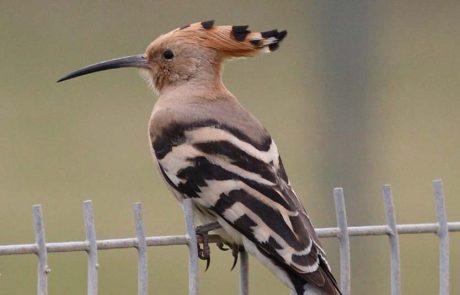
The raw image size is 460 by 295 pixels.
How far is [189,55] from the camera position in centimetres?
503

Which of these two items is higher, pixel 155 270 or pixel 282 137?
pixel 282 137

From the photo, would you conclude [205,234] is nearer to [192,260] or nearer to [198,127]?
[198,127]

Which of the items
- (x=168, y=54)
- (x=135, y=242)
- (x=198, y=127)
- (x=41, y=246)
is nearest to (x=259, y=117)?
(x=168, y=54)

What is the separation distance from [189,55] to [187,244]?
1.46 m

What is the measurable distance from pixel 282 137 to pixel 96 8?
4.82 metres

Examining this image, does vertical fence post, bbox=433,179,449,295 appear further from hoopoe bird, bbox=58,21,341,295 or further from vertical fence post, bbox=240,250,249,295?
vertical fence post, bbox=240,250,249,295

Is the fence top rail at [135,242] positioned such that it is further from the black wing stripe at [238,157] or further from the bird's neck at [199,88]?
the bird's neck at [199,88]

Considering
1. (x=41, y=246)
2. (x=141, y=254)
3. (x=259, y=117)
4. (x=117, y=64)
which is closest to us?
(x=41, y=246)

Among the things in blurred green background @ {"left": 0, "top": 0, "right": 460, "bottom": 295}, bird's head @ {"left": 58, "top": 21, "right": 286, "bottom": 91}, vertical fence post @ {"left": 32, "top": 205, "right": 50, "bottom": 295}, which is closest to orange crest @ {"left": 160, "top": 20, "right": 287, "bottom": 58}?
bird's head @ {"left": 58, "top": 21, "right": 286, "bottom": 91}

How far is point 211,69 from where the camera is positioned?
5031mm

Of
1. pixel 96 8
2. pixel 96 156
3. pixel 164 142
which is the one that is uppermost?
pixel 96 8

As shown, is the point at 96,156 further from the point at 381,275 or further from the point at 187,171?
the point at 187,171

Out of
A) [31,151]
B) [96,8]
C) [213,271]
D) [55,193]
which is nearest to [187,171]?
[213,271]

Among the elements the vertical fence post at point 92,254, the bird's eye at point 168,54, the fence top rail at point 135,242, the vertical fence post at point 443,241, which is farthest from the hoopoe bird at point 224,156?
the vertical fence post at point 92,254
